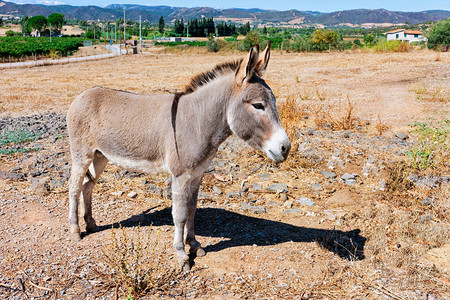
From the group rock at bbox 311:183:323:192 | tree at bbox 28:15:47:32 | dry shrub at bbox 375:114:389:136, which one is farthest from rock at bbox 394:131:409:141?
tree at bbox 28:15:47:32

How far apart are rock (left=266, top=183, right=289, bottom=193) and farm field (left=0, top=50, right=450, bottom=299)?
Answer: 2 centimetres

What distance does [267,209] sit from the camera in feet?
20.9

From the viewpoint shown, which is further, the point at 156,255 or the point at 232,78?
the point at 156,255

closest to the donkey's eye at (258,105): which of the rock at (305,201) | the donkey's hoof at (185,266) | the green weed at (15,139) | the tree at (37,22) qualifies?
the donkey's hoof at (185,266)

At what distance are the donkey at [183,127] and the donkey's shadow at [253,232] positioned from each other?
710mm

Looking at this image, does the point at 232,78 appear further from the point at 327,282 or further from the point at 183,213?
the point at 327,282

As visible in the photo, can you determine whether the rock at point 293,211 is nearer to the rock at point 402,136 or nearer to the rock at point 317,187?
the rock at point 317,187

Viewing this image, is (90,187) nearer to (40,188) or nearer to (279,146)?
(40,188)

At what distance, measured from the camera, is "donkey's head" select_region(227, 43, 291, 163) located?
3826 mm

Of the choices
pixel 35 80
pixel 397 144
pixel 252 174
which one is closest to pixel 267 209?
pixel 252 174

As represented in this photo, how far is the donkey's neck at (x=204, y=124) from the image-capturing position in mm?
4164

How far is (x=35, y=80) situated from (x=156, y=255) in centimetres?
2397

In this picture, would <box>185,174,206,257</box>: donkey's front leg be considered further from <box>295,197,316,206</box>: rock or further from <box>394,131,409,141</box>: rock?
<box>394,131,409,141</box>: rock

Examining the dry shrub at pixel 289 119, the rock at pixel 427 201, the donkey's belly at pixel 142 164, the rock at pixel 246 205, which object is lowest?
the rock at pixel 246 205
